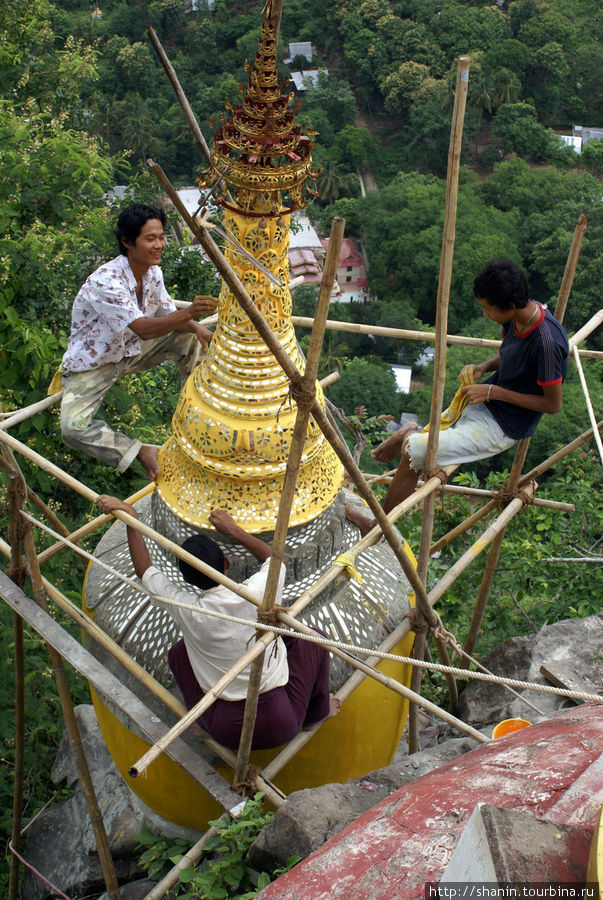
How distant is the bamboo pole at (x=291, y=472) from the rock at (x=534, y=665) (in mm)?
2183

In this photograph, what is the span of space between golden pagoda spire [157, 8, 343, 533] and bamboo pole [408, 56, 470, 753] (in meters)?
0.59

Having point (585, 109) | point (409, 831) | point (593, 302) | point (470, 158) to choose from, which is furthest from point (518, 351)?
point (585, 109)

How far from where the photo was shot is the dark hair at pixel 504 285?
4.61m

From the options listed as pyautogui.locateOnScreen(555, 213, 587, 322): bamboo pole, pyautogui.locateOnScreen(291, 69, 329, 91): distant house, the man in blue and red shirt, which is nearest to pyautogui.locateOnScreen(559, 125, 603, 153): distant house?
pyautogui.locateOnScreen(291, 69, 329, 91): distant house

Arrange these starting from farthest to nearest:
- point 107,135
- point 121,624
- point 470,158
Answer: point 470,158 < point 107,135 < point 121,624

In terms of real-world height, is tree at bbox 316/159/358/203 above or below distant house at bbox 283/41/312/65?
below

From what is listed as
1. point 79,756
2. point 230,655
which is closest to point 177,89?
point 230,655

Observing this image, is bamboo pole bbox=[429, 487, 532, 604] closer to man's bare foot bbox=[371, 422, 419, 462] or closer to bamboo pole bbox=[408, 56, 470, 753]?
bamboo pole bbox=[408, 56, 470, 753]

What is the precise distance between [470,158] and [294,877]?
56.7 m

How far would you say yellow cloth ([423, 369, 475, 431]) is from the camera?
505cm

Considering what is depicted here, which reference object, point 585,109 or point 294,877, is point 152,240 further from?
point 585,109

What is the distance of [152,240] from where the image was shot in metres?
5.06

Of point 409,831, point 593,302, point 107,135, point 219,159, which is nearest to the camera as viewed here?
point 409,831

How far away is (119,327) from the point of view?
5.17 metres
